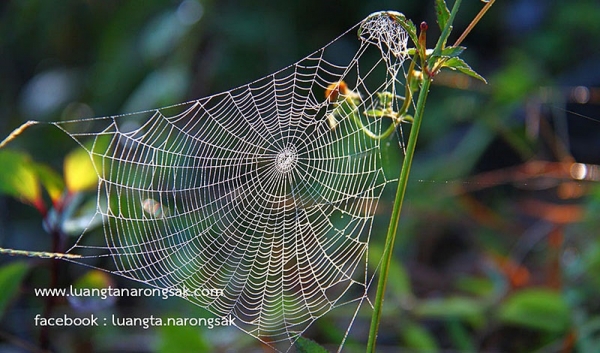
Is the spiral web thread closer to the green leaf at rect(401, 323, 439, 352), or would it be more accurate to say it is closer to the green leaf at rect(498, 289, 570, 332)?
the green leaf at rect(401, 323, 439, 352)

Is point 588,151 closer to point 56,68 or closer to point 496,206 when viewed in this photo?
point 496,206

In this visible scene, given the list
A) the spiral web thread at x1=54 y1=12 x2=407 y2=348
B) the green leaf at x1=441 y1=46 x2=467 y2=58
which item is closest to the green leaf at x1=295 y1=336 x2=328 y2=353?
the green leaf at x1=441 y1=46 x2=467 y2=58

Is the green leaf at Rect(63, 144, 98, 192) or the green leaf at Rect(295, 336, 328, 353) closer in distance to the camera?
the green leaf at Rect(295, 336, 328, 353)

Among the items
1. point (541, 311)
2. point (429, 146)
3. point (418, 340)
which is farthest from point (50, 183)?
point (429, 146)

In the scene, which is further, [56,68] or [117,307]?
[56,68]

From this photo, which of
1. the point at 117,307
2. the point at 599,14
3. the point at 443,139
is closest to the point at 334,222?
the point at 443,139

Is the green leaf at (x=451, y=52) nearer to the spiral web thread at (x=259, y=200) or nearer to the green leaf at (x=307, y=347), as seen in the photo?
the green leaf at (x=307, y=347)
